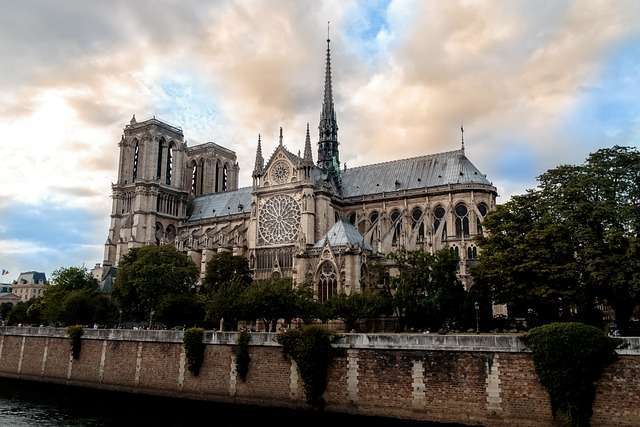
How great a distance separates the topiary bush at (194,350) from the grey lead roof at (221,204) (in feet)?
156

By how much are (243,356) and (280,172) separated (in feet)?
135

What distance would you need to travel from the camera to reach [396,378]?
29.7 m

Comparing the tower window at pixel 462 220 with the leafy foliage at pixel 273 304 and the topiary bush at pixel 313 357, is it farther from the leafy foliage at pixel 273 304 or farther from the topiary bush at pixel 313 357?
the topiary bush at pixel 313 357

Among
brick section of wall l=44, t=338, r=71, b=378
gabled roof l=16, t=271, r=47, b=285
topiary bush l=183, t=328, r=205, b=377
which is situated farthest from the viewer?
gabled roof l=16, t=271, r=47, b=285

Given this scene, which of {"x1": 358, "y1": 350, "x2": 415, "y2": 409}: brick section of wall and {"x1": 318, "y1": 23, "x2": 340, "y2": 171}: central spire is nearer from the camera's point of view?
{"x1": 358, "y1": 350, "x2": 415, "y2": 409}: brick section of wall

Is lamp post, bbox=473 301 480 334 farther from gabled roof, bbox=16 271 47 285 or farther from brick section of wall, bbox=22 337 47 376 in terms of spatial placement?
gabled roof, bbox=16 271 47 285

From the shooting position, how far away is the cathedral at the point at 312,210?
200ft

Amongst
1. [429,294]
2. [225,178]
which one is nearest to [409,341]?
[429,294]

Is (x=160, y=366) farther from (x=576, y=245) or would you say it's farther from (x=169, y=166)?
(x=169, y=166)

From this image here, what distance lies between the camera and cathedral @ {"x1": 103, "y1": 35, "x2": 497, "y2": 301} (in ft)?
200

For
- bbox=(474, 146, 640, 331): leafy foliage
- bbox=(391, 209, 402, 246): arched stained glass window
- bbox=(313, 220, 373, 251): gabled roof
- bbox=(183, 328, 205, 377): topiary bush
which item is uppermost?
bbox=(391, 209, 402, 246): arched stained glass window

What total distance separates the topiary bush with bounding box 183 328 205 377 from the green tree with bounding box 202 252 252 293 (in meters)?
25.0

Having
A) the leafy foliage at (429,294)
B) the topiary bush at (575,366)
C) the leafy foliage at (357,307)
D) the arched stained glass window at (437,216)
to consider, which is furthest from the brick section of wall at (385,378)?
the arched stained glass window at (437,216)

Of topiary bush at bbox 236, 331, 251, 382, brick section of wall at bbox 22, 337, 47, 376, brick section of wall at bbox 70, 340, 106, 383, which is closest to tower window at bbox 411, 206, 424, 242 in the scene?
topiary bush at bbox 236, 331, 251, 382
